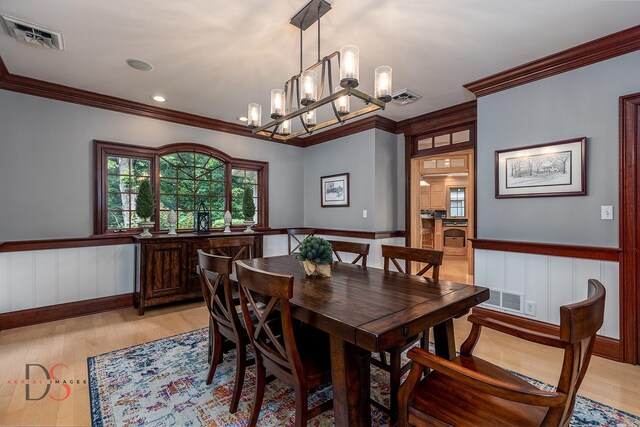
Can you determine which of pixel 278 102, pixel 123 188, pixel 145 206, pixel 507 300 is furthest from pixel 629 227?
pixel 123 188

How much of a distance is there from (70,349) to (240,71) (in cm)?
299

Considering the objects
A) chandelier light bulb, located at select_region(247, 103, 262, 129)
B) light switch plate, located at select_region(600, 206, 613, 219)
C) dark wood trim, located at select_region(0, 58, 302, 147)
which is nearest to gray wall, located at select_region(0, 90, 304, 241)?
dark wood trim, located at select_region(0, 58, 302, 147)

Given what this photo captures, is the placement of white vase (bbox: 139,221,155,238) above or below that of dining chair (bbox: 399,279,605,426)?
above

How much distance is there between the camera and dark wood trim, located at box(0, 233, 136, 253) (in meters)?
3.17

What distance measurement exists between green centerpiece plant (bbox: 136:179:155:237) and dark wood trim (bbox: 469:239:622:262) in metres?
3.85

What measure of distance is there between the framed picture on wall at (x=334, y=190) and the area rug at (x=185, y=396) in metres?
2.95

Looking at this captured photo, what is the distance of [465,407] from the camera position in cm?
121

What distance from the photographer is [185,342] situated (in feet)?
9.33

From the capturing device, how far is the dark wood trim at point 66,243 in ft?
10.4

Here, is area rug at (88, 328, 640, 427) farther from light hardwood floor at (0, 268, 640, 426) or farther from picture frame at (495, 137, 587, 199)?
picture frame at (495, 137, 587, 199)

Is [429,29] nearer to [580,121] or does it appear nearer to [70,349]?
[580,121]

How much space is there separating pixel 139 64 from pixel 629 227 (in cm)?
448

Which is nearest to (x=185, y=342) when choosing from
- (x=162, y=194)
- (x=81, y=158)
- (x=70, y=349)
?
(x=70, y=349)

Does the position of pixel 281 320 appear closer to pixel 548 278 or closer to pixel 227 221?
pixel 548 278
